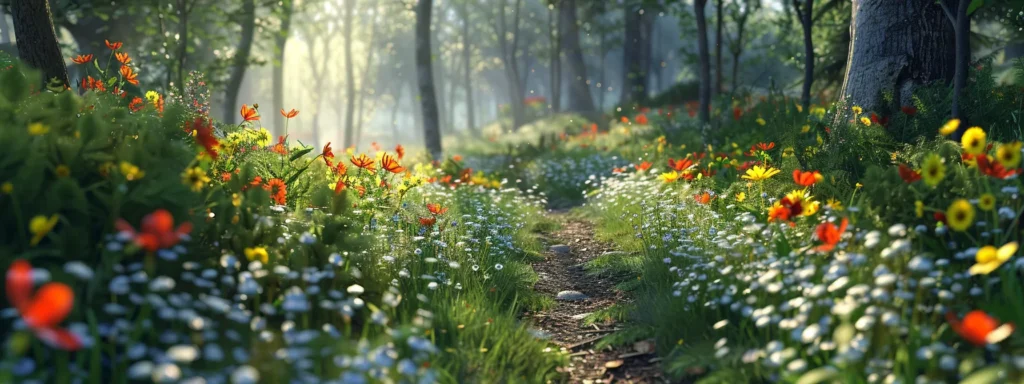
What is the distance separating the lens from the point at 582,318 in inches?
155

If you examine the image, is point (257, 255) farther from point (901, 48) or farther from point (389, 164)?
point (901, 48)

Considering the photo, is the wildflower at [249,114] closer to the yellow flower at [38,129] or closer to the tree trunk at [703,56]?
the yellow flower at [38,129]

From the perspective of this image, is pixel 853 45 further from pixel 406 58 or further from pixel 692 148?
pixel 406 58

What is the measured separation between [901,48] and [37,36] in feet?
21.2

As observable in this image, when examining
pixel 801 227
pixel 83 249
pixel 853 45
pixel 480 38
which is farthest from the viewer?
pixel 480 38

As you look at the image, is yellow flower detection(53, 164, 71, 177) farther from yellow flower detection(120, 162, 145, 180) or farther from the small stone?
the small stone

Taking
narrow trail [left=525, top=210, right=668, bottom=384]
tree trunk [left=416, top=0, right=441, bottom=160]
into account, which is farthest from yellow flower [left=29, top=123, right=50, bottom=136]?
tree trunk [left=416, top=0, right=441, bottom=160]

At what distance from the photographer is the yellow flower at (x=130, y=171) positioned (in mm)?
2465

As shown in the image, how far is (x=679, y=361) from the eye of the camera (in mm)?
2908

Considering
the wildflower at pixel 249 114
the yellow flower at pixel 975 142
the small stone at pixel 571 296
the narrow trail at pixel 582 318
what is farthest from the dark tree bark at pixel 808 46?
the wildflower at pixel 249 114

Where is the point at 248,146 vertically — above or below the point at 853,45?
below

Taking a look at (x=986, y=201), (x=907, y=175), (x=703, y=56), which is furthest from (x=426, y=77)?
(x=986, y=201)

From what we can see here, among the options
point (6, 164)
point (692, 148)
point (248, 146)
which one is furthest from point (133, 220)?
point (692, 148)

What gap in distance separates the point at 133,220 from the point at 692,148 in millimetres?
7201
